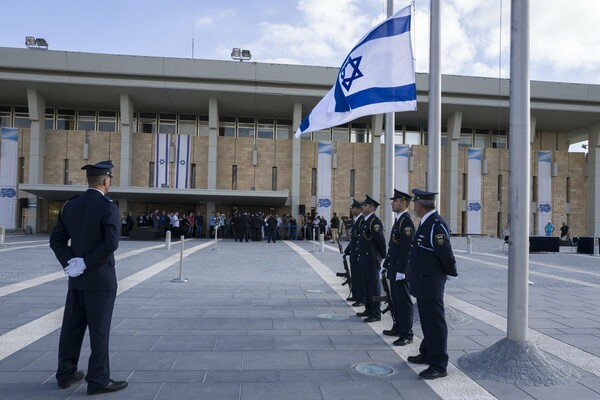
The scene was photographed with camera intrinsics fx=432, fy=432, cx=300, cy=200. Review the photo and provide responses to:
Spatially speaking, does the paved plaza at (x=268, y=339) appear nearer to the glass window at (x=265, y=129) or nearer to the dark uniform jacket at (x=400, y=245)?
the dark uniform jacket at (x=400, y=245)

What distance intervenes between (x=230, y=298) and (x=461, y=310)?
4336mm

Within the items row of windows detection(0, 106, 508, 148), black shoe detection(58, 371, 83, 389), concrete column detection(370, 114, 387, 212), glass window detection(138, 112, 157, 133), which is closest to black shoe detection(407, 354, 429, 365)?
black shoe detection(58, 371, 83, 389)

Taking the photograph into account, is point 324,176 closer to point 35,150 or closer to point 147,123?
point 147,123

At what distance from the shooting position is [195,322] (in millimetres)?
6625

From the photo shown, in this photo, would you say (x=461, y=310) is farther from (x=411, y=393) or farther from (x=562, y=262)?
(x=562, y=262)

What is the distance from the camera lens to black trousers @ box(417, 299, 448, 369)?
4.54 meters

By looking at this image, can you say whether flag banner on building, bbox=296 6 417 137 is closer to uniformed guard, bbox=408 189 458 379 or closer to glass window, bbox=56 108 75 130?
uniformed guard, bbox=408 189 458 379

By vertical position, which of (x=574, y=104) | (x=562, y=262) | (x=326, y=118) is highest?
(x=574, y=104)

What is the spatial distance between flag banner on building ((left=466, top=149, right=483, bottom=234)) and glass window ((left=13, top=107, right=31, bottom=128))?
119 ft

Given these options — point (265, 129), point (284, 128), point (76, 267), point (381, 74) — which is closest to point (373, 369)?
point (76, 267)

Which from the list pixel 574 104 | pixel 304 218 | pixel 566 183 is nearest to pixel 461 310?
pixel 304 218

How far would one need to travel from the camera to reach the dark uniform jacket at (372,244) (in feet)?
23.2

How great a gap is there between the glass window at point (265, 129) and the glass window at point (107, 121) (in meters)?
11.7

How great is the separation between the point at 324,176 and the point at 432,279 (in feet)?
99.4
